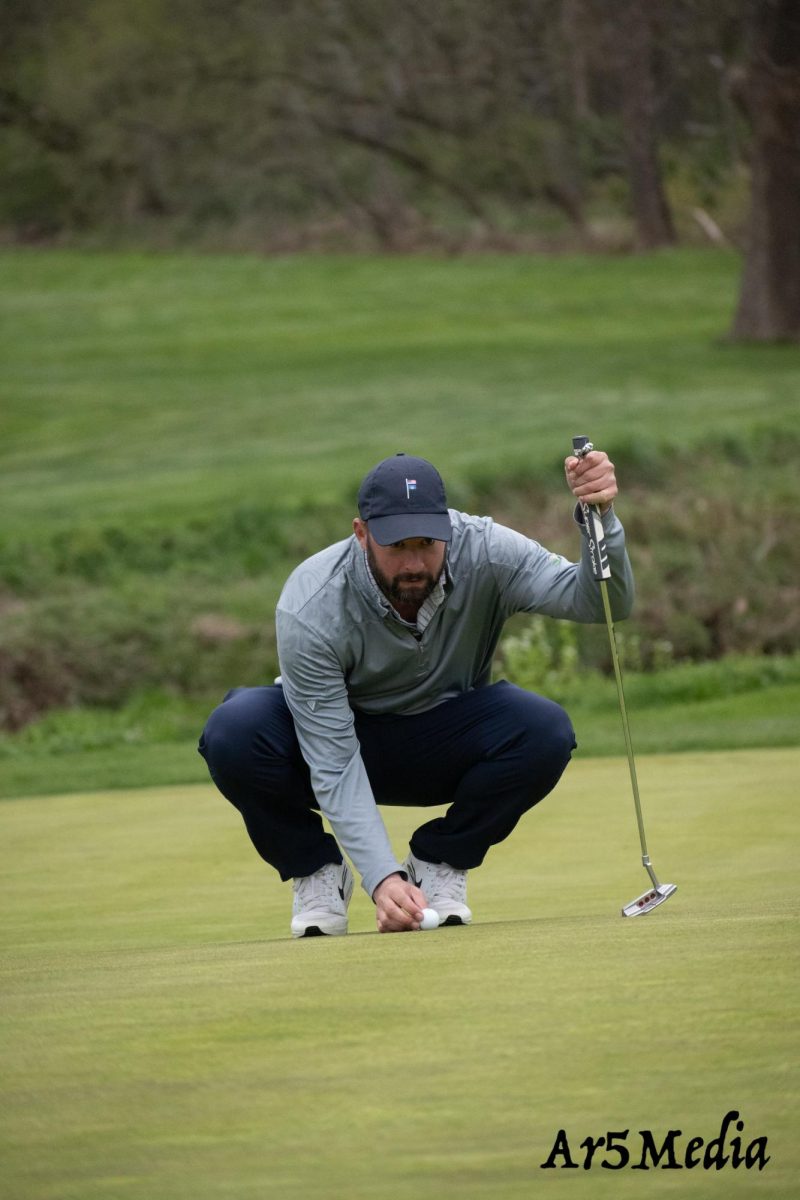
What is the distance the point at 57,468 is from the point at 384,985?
17135 mm

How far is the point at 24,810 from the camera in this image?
820cm

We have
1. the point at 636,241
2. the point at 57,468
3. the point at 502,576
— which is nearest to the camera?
the point at 502,576

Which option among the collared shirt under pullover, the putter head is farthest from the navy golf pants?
the putter head

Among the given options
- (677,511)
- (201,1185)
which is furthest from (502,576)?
(677,511)

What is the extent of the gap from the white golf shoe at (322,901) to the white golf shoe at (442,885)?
0.18m

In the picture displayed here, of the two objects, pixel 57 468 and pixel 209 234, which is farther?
pixel 209 234

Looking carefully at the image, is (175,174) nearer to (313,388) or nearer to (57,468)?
(313,388)

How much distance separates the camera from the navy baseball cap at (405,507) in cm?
463

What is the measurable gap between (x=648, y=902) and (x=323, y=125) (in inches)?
1327

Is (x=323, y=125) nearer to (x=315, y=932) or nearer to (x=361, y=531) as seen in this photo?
(x=361, y=531)

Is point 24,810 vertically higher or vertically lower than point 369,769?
lower

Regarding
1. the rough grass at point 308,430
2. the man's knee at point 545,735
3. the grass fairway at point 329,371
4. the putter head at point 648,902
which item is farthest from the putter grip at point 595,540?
the grass fairway at point 329,371

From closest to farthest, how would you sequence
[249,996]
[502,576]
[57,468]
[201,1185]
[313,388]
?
[201,1185] → [249,996] → [502,576] → [57,468] → [313,388]

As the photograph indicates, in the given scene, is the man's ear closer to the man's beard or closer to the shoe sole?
the man's beard
